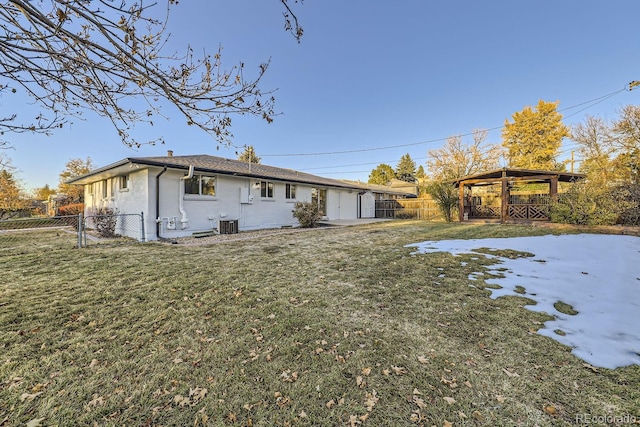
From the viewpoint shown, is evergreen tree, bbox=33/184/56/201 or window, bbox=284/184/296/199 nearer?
window, bbox=284/184/296/199

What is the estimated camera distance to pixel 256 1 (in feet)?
13.2

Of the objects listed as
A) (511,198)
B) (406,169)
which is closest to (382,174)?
(406,169)

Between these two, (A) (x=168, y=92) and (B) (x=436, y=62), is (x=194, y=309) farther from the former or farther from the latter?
(B) (x=436, y=62)

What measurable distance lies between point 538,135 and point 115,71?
3575cm

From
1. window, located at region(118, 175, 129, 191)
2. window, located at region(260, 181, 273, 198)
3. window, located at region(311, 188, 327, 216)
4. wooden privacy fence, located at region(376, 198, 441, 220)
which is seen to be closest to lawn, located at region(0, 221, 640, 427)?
window, located at region(118, 175, 129, 191)

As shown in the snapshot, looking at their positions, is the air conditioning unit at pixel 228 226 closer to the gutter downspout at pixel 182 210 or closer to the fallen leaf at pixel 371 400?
the gutter downspout at pixel 182 210

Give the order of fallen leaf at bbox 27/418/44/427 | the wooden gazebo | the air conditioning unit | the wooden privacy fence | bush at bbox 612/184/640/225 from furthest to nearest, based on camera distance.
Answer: the wooden privacy fence → the wooden gazebo → the air conditioning unit → bush at bbox 612/184/640/225 → fallen leaf at bbox 27/418/44/427

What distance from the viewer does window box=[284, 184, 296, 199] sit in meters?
15.0

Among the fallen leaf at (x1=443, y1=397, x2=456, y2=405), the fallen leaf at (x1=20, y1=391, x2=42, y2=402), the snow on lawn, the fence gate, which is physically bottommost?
the fallen leaf at (x1=20, y1=391, x2=42, y2=402)

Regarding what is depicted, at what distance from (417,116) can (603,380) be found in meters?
23.8

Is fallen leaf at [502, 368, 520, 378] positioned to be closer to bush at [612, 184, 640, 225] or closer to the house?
the house

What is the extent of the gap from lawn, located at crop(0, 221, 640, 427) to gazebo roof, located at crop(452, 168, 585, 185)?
12053 mm

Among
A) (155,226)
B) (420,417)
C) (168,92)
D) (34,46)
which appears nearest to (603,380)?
(420,417)

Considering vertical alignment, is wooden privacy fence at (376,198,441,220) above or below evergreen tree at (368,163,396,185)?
below
